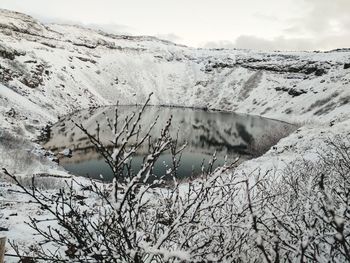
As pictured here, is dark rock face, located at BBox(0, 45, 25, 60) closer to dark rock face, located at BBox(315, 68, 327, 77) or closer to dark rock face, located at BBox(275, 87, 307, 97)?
dark rock face, located at BBox(275, 87, 307, 97)

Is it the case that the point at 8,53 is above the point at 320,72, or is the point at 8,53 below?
below

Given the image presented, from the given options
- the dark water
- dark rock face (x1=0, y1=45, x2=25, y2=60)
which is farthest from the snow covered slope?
the dark water

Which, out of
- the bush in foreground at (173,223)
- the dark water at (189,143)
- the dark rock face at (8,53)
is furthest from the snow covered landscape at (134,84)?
the bush in foreground at (173,223)

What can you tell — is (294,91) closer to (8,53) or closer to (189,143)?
(189,143)

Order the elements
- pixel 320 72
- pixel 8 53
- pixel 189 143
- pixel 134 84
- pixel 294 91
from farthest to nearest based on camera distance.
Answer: pixel 134 84, pixel 320 72, pixel 294 91, pixel 8 53, pixel 189 143

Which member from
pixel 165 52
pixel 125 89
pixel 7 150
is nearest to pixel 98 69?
pixel 125 89

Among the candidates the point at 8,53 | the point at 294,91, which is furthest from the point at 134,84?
the point at 294,91

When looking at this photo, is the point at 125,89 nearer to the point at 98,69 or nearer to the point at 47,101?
the point at 98,69

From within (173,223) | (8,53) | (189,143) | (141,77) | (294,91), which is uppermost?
(173,223)
